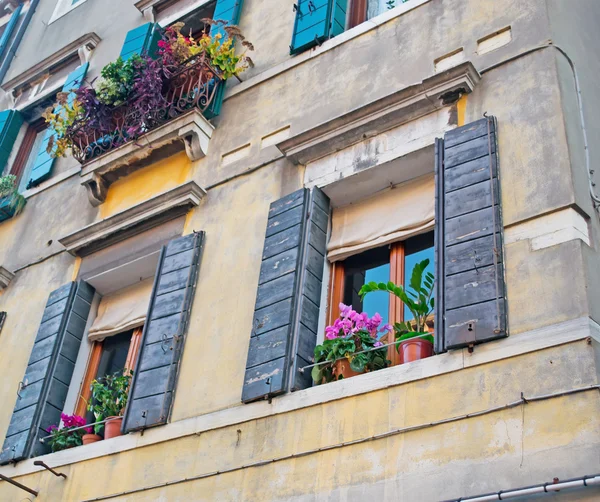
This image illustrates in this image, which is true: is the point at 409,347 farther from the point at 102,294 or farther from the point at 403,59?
the point at 102,294

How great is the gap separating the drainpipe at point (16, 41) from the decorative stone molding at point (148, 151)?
4850 mm

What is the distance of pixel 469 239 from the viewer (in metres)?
6.27

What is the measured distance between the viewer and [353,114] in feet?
Result: 25.4

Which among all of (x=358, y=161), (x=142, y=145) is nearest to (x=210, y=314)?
(x=358, y=161)

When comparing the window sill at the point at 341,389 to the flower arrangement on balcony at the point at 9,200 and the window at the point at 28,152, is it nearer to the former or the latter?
the flower arrangement on balcony at the point at 9,200

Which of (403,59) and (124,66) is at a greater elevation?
(124,66)

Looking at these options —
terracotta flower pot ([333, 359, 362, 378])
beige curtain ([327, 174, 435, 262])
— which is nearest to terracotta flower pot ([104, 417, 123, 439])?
terracotta flower pot ([333, 359, 362, 378])

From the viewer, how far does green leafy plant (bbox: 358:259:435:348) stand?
258 inches

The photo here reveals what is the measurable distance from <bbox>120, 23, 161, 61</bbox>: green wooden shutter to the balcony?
148cm

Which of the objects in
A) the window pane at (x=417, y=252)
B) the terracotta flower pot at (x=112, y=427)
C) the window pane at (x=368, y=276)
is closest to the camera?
the window pane at (x=417, y=252)

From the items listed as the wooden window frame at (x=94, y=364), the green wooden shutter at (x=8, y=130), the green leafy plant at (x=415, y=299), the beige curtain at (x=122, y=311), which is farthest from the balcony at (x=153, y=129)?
the green leafy plant at (x=415, y=299)

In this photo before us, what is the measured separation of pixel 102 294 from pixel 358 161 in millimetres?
3197

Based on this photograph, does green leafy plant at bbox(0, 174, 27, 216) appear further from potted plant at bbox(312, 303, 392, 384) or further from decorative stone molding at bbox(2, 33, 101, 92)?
potted plant at bbox(312, 303, 392, 384)

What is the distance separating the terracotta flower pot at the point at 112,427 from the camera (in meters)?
7.68
